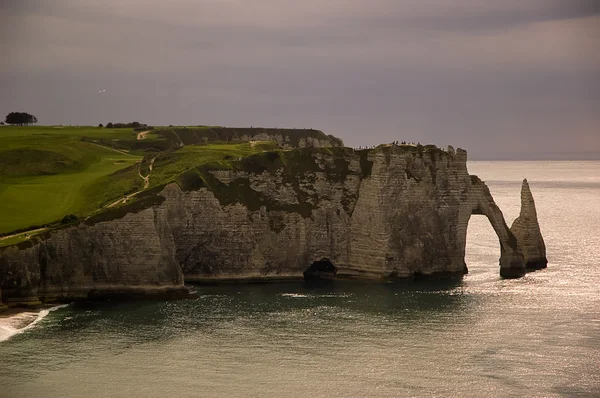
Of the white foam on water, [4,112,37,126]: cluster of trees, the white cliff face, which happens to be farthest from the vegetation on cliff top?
[4,112,37,126]: cluster of trees

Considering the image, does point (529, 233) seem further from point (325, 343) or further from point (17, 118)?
point (17, 118)

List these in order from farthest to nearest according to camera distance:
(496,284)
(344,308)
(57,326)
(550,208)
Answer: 1. (550,208)
2. (496,284)
3. (344,308)
4. (57,326)

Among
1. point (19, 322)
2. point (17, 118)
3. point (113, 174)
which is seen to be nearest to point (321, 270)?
point (113, 174)

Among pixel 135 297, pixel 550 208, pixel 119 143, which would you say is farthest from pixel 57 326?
pixel 550 208

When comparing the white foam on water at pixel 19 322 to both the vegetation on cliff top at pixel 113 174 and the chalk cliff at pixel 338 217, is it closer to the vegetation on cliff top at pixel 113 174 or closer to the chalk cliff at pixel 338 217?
the vegetation on cliff top at pixel 113 174

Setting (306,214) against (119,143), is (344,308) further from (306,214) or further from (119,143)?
(119,143)

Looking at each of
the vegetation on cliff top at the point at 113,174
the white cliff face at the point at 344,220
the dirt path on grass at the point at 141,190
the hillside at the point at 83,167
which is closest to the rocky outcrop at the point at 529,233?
the white cliff face at the point at 344,220
